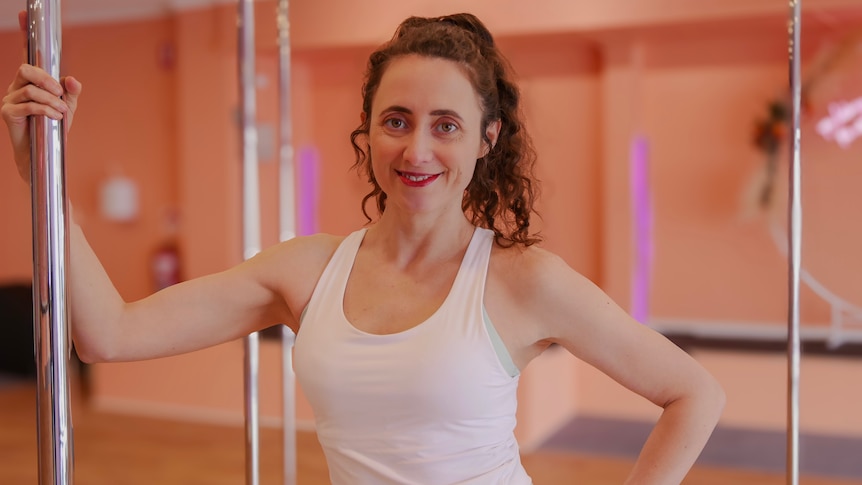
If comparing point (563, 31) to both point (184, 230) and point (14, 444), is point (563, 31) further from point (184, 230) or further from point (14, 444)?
point (14, 444)

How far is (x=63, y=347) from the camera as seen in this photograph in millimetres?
969

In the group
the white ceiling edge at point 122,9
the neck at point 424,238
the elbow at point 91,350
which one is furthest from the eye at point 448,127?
the white ceiling edge at point 122,9

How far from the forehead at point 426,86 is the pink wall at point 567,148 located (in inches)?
127

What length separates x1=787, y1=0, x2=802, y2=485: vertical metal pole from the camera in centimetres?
119

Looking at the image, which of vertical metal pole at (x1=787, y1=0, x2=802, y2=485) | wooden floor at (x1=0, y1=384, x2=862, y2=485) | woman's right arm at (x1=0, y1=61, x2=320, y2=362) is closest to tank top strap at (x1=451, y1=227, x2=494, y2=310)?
woman's right arm at (x1=0, y1=61, x2=320, y2=362)

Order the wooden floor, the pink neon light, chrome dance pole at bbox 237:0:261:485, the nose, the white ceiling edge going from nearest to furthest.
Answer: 1. the nose
2. chrome dance pole at bbox 237:0:261:485
3. the wooden floor
4. the pink neon light
5. the white ceiling edge

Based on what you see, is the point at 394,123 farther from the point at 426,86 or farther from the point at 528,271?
the point at 528,271

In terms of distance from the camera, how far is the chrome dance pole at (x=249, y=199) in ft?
4.93

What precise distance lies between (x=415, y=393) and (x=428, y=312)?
0.12 m

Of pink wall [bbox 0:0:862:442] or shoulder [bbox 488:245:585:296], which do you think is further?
pink wall [bbox 0:0:862:442]

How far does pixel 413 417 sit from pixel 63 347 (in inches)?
16.4

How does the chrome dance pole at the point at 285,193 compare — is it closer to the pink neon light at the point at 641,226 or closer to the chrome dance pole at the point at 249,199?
the chrome dance pole at the point at 249,199

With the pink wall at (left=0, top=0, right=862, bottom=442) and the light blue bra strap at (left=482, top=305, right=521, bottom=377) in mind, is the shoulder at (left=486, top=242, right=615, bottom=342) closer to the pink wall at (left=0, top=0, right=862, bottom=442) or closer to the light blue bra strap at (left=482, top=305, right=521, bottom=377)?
the light blue bra strap at (left=482, top=305, right=521, bottom=377)

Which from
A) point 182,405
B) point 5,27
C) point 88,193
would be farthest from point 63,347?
point 88,193
